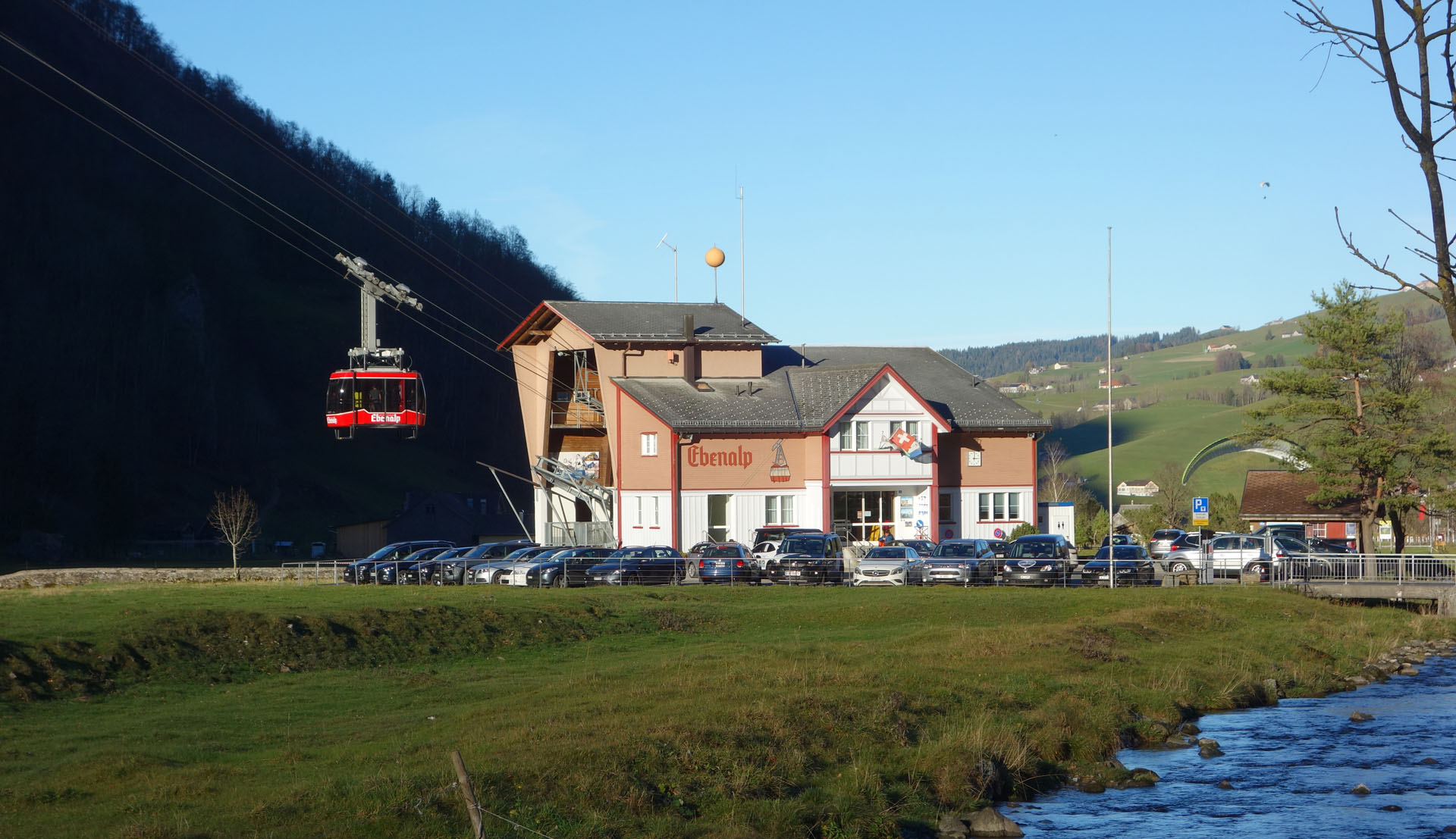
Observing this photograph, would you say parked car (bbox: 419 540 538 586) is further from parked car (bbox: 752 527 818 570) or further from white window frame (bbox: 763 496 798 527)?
white window frame (bbox: 763 496 798 527)

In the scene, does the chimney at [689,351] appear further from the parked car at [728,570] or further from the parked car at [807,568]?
the parked car at [728,570]

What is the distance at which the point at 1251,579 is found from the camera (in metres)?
45.6

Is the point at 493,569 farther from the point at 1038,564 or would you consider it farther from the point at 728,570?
the point at 1038,564

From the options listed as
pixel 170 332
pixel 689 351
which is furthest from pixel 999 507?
pixel 170 332

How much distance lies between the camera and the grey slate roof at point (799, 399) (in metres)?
61.2

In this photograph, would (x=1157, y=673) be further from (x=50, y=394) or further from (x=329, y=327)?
(x=329, y=327)

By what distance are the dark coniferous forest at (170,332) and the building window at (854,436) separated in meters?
53.7

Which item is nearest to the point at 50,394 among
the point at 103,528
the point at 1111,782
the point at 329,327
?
the point at 103,528

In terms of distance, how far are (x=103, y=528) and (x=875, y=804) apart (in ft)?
286

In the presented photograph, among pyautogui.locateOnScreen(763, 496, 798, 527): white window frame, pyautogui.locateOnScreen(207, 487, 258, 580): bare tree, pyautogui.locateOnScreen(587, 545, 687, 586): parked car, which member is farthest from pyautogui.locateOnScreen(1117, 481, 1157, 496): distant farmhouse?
pyautogui.locateOnScreen(587, 545, 687, 586): parked car

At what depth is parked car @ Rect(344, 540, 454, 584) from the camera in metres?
51.2

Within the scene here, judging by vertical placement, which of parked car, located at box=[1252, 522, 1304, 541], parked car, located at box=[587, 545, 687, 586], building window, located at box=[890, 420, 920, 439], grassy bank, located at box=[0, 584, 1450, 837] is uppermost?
building window, located at box=[890, 420, 920, 439]

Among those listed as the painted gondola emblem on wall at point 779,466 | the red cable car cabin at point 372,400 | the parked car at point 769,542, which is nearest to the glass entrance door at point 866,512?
the painted gondola emblem on wall at point 779,466

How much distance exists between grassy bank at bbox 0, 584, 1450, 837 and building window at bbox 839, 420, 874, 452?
22.8 metres
